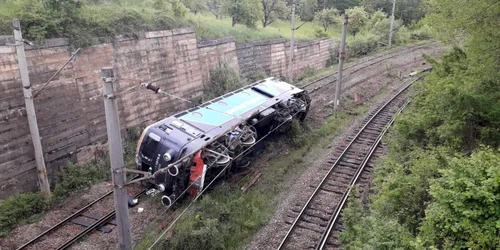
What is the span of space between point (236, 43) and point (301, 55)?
823 centimetres

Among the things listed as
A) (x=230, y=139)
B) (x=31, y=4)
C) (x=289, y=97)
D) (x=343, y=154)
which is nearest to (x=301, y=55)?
(x=289, y=97)

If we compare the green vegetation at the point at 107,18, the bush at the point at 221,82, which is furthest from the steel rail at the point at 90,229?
the bush at the point at 221,82

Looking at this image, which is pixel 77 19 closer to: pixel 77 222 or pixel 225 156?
pixel 77 222

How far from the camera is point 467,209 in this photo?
6.35 m

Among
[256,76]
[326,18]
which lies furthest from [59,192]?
[326,18]

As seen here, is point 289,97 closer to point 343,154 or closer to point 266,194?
point 343,154

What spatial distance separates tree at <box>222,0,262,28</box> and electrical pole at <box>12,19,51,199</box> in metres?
22.5

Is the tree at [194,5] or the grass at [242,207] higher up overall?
the tree at [194,5]

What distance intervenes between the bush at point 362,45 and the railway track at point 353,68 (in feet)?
7.33

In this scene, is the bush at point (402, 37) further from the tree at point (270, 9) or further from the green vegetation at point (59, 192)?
the green vegetation at point (59, 192)

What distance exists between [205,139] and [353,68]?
2278 centimetres

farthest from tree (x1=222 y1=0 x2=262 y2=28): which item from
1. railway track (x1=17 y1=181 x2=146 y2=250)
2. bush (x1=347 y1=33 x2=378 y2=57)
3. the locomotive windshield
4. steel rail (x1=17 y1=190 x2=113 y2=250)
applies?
railway track (x1=17 y1=181 x2=146 y2=250)

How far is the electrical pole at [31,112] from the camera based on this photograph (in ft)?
36.4

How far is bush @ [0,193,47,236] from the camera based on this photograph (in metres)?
11.6
